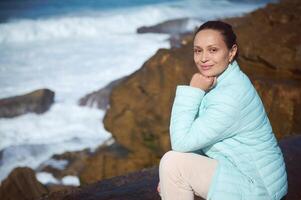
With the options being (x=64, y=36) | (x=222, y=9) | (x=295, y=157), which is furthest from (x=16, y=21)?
(x=295, y=157)

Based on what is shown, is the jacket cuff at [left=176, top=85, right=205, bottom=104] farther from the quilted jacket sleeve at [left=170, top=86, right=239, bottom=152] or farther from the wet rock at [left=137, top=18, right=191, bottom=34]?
the wet rock at [left=137, top=18, right=191, bottom=34]

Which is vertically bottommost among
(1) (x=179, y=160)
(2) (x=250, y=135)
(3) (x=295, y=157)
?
(3) (x=295, y=157)

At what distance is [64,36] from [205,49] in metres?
21.7

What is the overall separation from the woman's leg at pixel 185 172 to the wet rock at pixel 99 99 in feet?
35.2

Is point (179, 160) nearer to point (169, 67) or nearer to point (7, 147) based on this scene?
point (169, 67)

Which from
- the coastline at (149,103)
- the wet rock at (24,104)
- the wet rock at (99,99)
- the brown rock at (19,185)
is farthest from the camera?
the wet rock at (99,99)

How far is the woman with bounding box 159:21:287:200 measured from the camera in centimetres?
200

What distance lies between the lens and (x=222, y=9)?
91.7 feet

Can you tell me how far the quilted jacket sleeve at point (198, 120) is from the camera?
197 cm

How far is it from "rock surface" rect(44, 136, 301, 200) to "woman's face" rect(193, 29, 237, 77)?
146 centimetres

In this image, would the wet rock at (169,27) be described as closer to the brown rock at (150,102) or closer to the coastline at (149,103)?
the coastline at (149,103)

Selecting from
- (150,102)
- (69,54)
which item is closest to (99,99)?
(150,102)

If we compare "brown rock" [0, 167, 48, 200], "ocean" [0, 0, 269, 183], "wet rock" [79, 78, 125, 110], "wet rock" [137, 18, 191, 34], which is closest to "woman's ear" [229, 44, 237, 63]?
"brown rock" [0, 167, 48, 200]

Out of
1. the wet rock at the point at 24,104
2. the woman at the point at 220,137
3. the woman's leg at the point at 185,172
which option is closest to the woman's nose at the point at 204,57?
the woman at the point at 220,137
